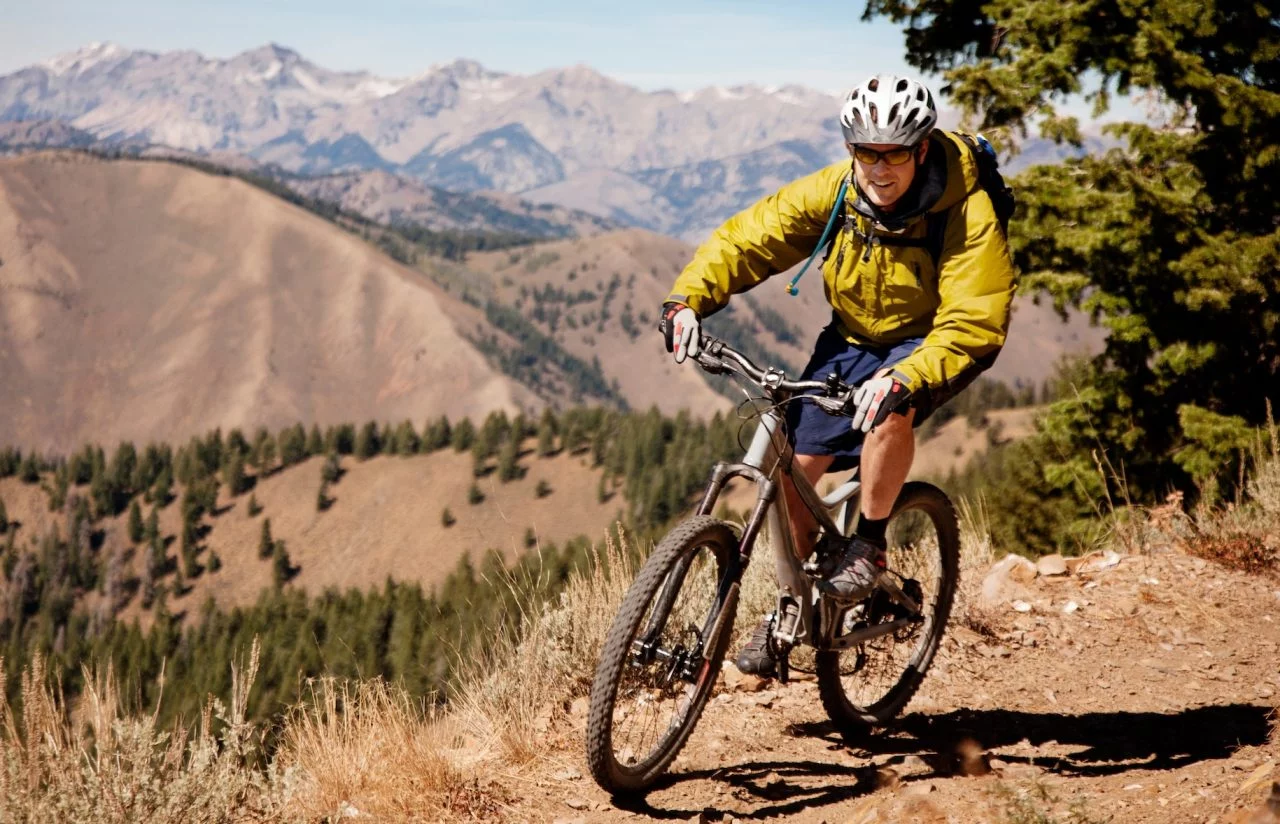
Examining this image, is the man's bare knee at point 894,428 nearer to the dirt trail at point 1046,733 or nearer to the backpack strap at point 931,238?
the backpack strap at point 931,238

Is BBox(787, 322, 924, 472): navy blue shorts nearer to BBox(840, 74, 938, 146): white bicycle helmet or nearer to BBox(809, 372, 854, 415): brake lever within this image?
BBox(809, 372, 854, 415): brake lever

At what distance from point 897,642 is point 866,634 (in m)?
0.76

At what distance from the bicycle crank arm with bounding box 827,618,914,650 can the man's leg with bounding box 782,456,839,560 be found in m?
0.49

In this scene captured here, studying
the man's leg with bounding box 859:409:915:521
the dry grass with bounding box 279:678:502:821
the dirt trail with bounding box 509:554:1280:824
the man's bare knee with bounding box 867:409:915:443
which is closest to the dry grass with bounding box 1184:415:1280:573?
the dirt trail with bounding box 509:554:1280:824

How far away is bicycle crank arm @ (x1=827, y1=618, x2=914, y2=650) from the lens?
515cm

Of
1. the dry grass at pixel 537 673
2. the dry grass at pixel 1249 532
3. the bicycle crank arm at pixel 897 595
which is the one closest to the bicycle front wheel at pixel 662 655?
the dry grass at pixel 537 673

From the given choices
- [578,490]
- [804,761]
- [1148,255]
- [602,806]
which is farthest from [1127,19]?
[578,490]

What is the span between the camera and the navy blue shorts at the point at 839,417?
16.1 feet

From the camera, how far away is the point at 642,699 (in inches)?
188

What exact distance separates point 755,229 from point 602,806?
2.75m

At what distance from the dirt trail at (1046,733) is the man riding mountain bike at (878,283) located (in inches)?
28.7

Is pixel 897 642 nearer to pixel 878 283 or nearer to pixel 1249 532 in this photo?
pixel 878 283

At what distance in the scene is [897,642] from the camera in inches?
237

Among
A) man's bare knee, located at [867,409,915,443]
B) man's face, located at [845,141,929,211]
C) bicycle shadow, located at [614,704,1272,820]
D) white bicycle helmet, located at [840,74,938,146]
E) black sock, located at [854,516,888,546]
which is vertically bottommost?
bicycle shadow, located at [614,704,1272,820]
